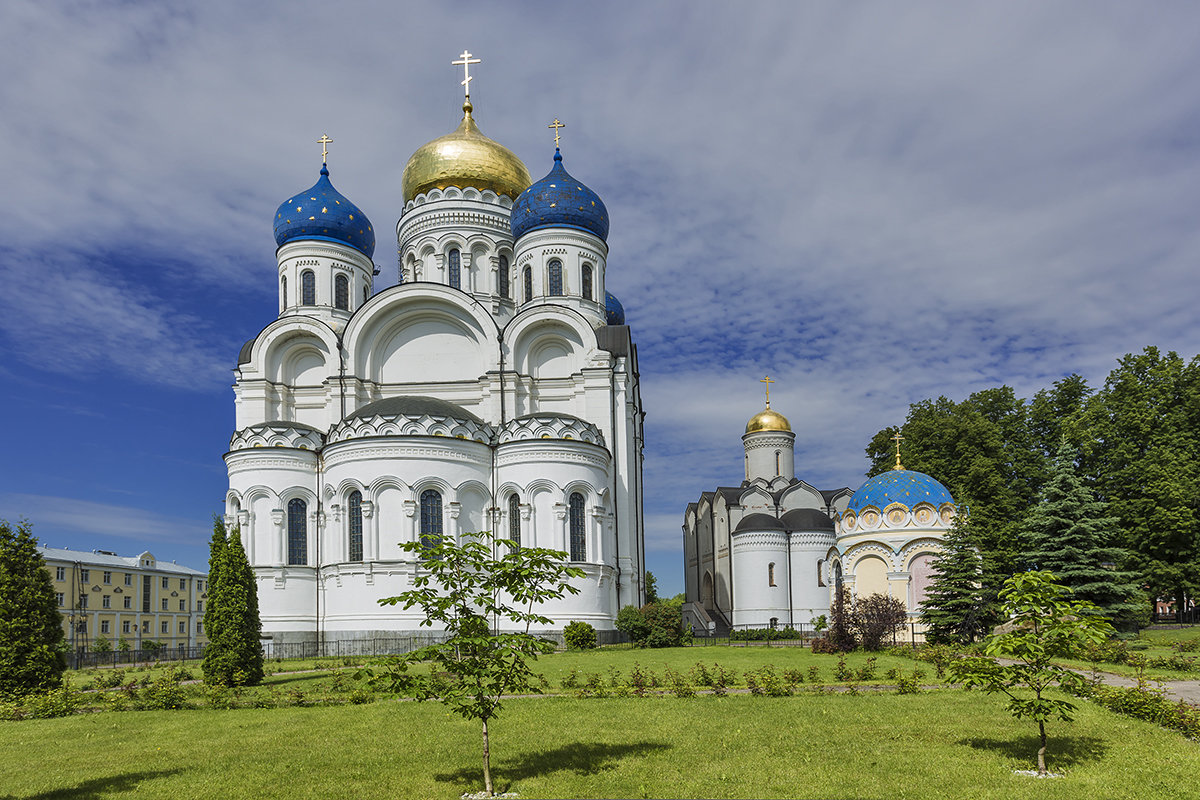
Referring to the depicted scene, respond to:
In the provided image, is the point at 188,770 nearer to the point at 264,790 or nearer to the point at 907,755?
the point at 264,790

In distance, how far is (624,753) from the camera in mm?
10078

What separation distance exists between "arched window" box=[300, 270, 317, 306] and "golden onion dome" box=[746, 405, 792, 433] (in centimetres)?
2515

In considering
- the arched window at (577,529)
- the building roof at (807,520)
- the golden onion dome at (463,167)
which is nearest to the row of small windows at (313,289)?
the golden onion dome at (463,167)

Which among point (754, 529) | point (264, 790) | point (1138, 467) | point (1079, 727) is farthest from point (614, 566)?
point (264, 790)

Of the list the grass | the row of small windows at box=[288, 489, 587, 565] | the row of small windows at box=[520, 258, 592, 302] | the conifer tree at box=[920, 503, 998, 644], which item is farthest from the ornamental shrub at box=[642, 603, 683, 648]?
the grass

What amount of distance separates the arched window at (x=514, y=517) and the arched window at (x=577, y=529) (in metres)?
1.71

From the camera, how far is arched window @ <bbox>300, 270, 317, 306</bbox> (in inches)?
1380

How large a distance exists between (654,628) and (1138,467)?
17.1 meters

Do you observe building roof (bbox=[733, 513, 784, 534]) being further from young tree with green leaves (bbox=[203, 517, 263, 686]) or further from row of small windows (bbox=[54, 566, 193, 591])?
row of small windows (bbox=[54, 566, 193, 591])

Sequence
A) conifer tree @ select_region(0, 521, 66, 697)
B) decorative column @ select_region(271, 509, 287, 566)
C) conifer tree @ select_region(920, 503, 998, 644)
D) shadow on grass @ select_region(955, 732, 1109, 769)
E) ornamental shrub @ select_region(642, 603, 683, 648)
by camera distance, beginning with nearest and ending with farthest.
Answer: shadow on grass @ select_region(955, 732, 1109, 769), conifer tree @ select_region(0, 521, 66, 697), conifer tree @ select_region(920, 503, 998, 644), ornamental shrub @ select_region(642, 603, 683, 648), decorative column @ select_region(271, 509, 287, 566)

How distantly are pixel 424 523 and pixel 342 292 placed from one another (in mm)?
11694

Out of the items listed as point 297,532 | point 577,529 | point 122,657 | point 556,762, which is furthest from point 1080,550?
point 122,657

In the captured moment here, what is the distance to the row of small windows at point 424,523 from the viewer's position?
28.8 m

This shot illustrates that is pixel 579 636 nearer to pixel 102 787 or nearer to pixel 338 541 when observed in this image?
pixel 338 541
